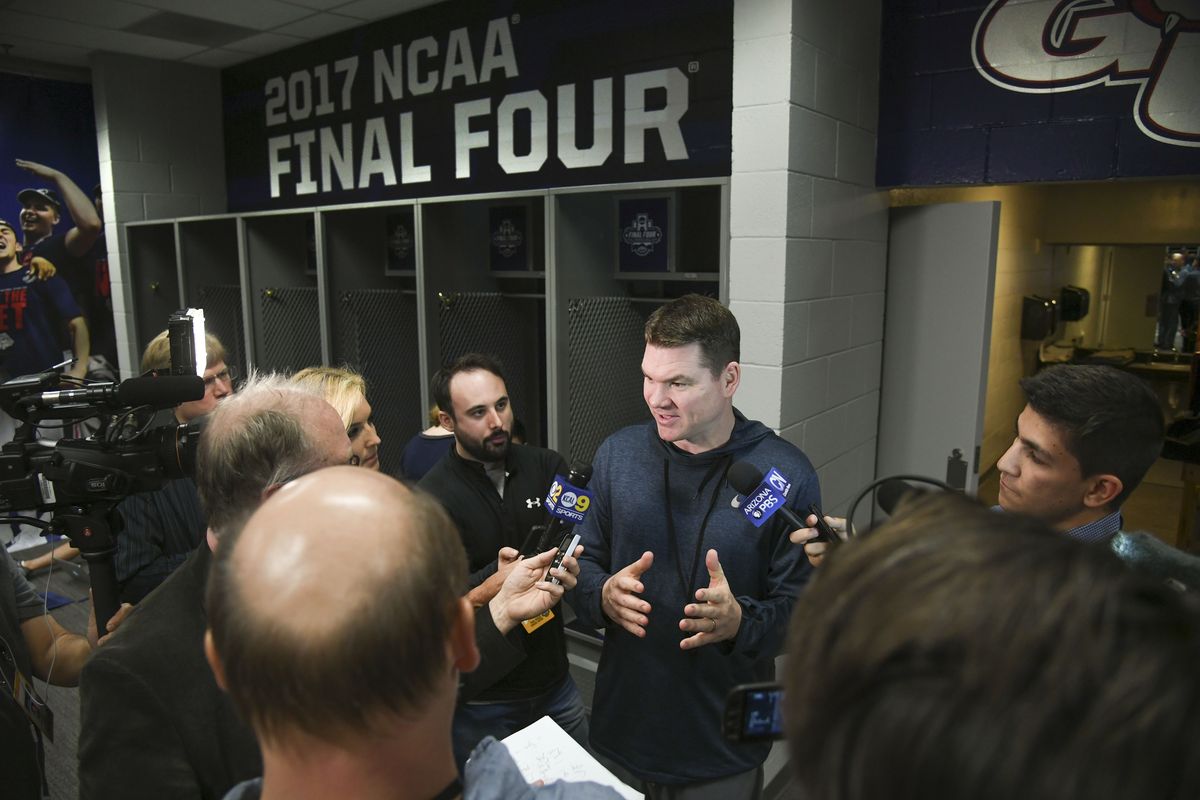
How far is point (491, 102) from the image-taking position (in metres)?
3.49

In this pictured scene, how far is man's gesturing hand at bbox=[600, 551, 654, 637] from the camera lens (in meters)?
1.51

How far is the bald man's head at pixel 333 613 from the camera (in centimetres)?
58

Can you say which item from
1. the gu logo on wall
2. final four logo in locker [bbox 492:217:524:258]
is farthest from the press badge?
the gu logo on wall

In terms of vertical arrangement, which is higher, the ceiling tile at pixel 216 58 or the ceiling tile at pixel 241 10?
the ceiling tile at pixel 216 58

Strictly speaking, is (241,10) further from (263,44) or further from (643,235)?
(643,235)

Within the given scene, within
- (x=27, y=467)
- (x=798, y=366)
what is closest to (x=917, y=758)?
(x=27, y=467)

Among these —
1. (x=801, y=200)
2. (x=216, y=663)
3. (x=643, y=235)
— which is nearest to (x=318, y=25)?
(x=643, y=235)

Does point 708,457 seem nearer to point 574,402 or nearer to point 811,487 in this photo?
point 811,487

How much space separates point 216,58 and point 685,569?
184 inches

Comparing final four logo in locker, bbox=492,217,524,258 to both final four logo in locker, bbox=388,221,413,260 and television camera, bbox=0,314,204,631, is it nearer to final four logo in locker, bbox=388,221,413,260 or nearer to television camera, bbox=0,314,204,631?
final four logo in locker, bbox=388,221,413,260

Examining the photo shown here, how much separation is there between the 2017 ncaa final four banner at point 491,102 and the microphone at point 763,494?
1649 millimetres

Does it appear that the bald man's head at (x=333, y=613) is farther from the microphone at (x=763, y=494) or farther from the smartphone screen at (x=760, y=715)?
the microphone at (x=763, y=494)

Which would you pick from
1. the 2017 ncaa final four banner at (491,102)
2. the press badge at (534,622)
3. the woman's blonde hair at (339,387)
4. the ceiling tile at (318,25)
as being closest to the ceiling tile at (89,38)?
the 2017 ncaa final four banner at (491,102)

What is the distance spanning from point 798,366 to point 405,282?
2194 mm
